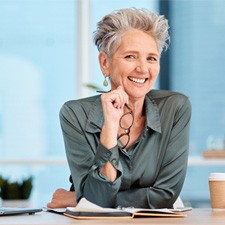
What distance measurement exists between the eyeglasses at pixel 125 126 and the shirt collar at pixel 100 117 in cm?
7

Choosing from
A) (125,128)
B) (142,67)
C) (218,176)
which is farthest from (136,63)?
(218,176)

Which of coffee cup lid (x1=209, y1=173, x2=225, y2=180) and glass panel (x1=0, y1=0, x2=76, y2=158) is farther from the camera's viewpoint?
glass panel (x1=0, y1=0, x2=76, y2=158)

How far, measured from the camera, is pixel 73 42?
6398 millimetres

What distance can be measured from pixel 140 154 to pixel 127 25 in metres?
0.52

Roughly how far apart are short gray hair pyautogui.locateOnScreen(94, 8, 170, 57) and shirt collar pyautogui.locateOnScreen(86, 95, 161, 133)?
8.6 inches

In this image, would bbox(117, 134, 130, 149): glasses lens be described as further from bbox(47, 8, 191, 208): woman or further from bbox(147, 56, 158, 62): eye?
bbox(147, 56, 158, 62): eye

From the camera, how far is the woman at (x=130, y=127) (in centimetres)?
278

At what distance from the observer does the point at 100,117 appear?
2980mm

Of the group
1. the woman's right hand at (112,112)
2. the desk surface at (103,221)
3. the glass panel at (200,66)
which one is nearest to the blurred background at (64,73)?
the glass panel at (200,66)

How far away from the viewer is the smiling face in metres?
2.99

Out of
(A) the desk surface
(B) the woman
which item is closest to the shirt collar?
(B) the woman

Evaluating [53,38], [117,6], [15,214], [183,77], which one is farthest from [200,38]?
[15,214]

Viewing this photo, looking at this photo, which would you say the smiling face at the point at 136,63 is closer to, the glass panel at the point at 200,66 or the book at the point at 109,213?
the book at the point at 109,213

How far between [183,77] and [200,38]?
35 centimetres
